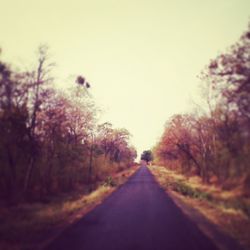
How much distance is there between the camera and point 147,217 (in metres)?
14.9

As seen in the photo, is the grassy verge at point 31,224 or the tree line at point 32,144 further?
the tree line at point 32,144

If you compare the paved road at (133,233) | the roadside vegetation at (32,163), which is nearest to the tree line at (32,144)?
the roadside vegetation at (32,163)

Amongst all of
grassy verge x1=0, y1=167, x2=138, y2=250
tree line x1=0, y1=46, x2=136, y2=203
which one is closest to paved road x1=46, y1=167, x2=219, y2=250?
grassy verge x1=0, y1=167, x2=138, y2=250

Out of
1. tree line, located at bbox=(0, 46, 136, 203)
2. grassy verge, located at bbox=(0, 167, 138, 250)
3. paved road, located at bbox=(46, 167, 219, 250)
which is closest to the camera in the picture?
paved road, located at bbox=(46, 167, 219, 250)

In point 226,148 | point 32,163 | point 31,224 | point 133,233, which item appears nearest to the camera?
point 133,233

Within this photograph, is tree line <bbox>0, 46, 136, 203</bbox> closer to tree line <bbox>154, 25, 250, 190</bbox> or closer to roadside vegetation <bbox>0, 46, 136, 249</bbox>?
roadside vegetation <bbox>0, 46, 136, 249</bbox>

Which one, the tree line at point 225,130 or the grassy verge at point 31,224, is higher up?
the tree line at point 225,130

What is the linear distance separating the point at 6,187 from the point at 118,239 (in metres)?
13.1

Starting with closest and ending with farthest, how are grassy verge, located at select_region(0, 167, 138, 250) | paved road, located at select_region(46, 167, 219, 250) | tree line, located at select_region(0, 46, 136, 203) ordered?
paved road, located at select_region(46, 167, 219, 250) < grassy verge, located at select_region(0, 167, 138, 250) < tree line, located at select_region(0, 46, 136, 203)

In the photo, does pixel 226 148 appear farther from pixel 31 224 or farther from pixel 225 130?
pixel 31 224

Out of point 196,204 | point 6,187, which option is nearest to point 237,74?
point 196,204

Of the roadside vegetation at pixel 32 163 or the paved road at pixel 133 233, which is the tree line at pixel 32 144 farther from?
the paved road at pixel 133 233

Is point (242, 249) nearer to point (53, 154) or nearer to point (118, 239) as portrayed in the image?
point (118, 239)

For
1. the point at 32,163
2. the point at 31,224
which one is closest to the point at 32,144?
the point at 32,163
